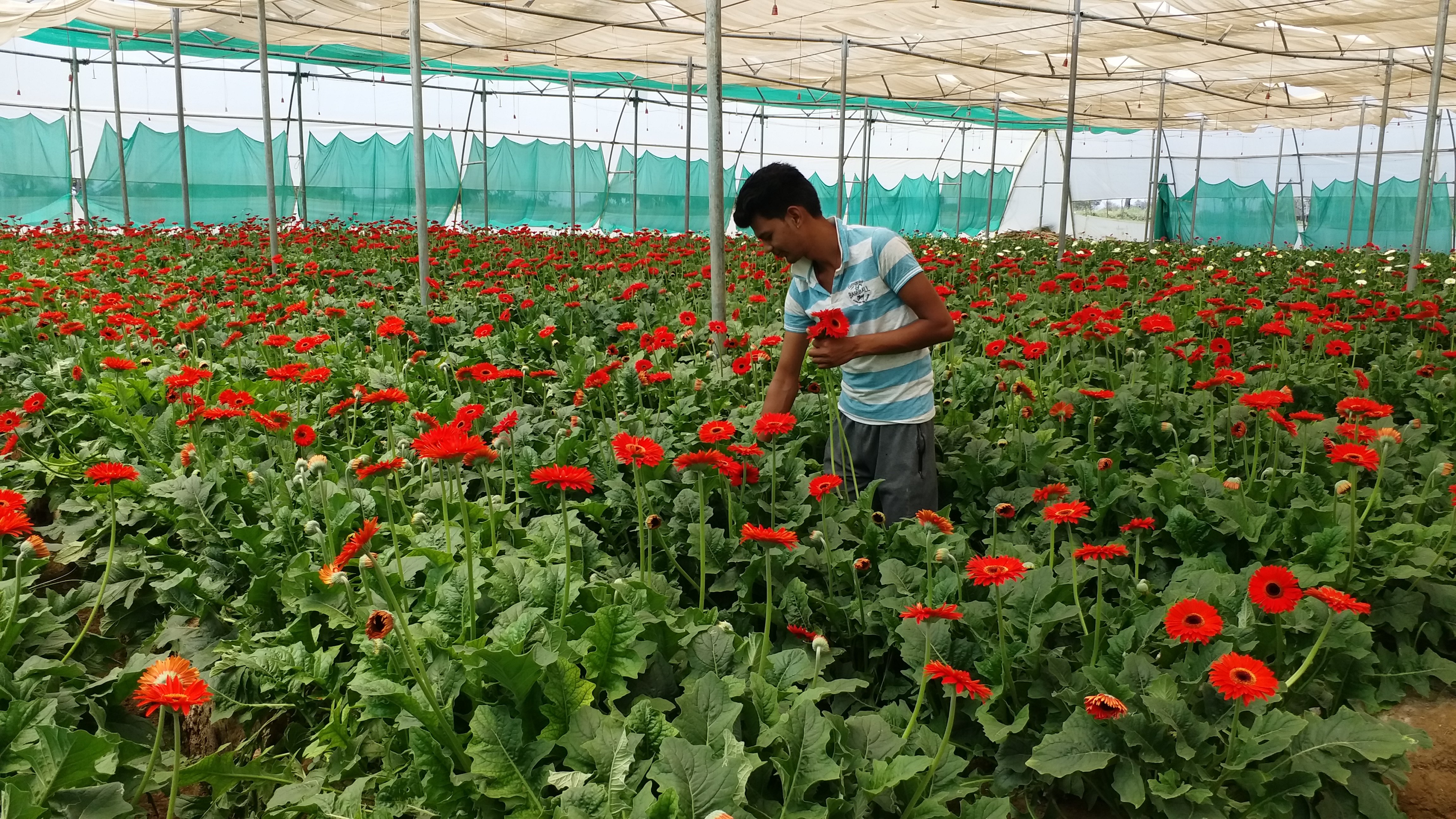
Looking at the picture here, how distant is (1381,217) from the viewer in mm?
25406

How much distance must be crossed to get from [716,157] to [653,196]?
20057 mm

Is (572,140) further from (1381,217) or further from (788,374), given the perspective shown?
(1381,217)

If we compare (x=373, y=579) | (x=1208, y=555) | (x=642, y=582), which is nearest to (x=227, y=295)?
(x=373, y=579)

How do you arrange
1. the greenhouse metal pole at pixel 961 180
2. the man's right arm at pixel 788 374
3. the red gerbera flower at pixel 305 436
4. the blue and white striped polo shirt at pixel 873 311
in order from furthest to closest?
the greenhouse metal pole at pixel 961 180 < the man's right arm at pixel 788 374 < the blue and white striped polo shirt at pixel 873 311 < the red gerbera flower at pixel 305 436

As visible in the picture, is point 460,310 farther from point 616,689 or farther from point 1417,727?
point 1417,727

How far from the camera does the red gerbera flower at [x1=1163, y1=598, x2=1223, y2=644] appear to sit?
5.80 feet

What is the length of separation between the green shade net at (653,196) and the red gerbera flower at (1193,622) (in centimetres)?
2289

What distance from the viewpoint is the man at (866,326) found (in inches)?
118

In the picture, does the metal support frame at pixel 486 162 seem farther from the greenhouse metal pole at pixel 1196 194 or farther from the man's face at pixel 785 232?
the man's face at pixel 785 232

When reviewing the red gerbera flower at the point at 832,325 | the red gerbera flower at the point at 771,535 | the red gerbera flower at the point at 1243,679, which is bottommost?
the red gerbera flower at the point at 1243,679

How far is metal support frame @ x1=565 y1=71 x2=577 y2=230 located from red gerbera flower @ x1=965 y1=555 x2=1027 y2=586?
10506 millimetres

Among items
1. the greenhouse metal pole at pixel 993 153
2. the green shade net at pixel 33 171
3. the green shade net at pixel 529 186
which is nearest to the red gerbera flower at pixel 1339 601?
the greenhouse metal pole at pixel 993 153

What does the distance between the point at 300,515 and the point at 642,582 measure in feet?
3.96

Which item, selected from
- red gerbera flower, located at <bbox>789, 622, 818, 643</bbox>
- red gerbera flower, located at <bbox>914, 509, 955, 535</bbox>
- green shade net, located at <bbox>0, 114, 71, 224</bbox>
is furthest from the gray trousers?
green shade net, located at <bbox>0, 114, 71, 224</bbox>
